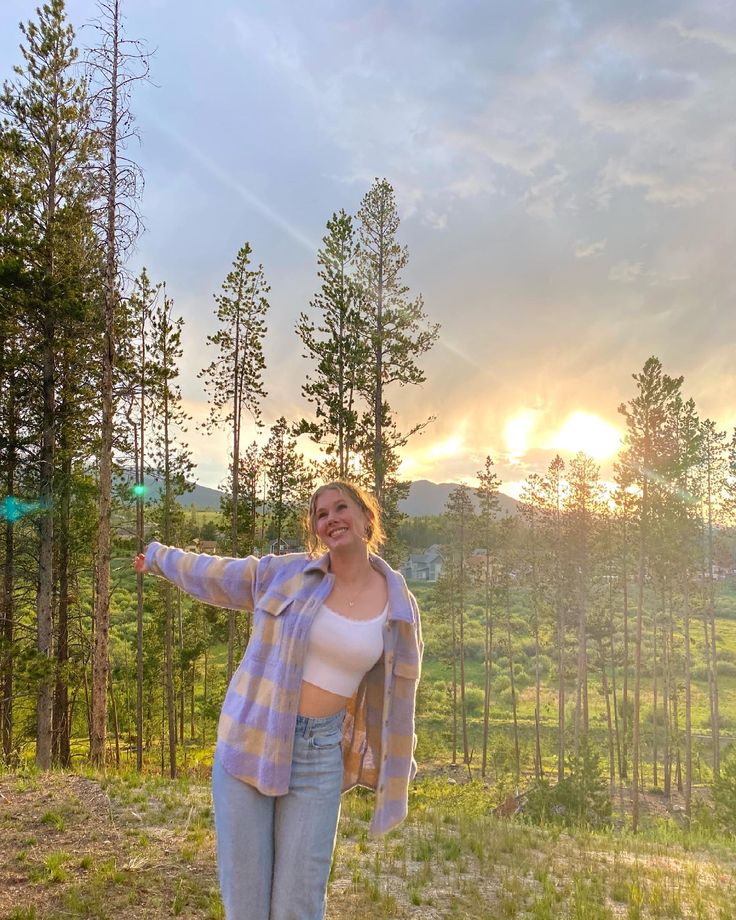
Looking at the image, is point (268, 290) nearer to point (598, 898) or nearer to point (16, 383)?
point (16, 383)

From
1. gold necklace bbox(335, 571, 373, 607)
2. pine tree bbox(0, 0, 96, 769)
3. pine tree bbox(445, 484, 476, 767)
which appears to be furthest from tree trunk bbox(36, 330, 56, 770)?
pine tree bbox(445, 484, 476, 767)

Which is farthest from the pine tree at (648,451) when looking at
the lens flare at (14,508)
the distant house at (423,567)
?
the distant house at (423,567)

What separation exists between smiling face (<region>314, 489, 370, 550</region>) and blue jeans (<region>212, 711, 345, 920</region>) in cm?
75

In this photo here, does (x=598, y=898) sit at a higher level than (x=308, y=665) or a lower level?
lower

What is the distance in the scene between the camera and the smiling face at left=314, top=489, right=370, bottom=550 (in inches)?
106

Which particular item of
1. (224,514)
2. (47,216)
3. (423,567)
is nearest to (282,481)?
(224,514)

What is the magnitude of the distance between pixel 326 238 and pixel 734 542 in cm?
A: 3127

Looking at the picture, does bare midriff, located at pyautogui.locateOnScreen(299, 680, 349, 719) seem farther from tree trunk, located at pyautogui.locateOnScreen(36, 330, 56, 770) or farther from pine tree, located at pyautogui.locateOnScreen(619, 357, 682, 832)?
pine tree, located at pyautogui.locateOnScreen(619, 357, 682, 832)

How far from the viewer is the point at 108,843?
567 cm

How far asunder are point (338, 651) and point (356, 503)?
2.19 feet

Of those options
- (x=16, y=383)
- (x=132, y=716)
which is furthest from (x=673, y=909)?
(x=132, y=716)

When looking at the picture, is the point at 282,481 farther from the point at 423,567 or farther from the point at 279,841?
the point at 423,567

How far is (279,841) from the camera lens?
232 cm

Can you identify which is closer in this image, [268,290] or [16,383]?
[16,383]
